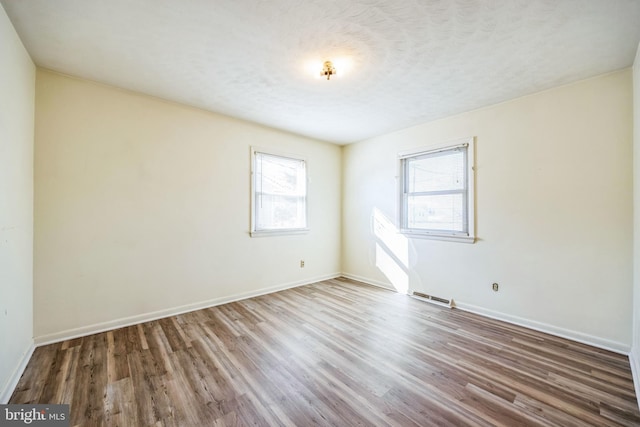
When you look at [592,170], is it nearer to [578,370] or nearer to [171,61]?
[578,370]

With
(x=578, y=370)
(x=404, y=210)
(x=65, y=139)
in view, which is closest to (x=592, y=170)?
(x=578, y=370)

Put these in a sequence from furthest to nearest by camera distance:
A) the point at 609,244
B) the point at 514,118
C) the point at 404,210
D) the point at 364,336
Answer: the point at 404,210, the point at 514,118, the point at 364,336, the point at 609,244

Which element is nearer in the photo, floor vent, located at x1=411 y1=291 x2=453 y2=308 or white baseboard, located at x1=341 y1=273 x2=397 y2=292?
floor vent, located at x1=411 y1=291 x2=453 y2=308

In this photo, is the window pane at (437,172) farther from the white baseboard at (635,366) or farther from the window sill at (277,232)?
the white baseboard at (635,366)

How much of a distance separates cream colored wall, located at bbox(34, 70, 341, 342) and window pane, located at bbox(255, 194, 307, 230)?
0.22 meters

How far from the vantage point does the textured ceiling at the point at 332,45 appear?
5.74ft

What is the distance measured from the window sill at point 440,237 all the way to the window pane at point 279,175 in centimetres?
192

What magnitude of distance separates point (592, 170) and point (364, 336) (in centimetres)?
282

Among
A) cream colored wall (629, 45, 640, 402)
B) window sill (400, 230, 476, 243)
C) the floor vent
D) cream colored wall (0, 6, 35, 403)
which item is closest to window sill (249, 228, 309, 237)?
window sill (400, 230, 476, 243)

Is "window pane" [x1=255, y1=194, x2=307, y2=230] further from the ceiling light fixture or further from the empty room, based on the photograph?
the ceiling light fixture

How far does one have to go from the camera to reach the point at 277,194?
169 inches

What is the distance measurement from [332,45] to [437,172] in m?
2.44

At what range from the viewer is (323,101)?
317 centimetres

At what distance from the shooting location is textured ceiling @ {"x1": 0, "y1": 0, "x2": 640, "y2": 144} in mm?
1750
